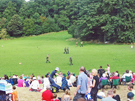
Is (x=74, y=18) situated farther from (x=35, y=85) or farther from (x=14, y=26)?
(x=35, y=85)

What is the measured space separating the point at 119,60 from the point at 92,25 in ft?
69.8

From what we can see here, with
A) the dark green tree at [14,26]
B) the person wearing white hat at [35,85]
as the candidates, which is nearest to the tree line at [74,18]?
the dark green tree at [14,26]

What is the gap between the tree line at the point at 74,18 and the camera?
47.1 m

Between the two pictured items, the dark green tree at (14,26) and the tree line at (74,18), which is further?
the dark green tree at (14,26)

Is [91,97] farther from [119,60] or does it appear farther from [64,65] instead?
[119,60]

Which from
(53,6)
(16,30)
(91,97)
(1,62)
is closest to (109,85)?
(91,97)

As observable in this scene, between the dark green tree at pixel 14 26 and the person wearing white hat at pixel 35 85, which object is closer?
the person wearing white hat at pixel 35 85

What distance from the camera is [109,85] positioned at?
43.7ft

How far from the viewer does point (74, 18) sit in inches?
3671

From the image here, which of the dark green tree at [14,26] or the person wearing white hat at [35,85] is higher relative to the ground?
the dark green tree at [14,26]

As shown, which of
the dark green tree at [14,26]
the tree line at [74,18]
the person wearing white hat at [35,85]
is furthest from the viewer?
the dark green tree at [14,26]

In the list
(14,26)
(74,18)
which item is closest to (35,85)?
(14,26)

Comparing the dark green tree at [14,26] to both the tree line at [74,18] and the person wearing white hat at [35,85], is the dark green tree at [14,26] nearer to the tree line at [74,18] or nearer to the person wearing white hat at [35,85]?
the tree line at [74,18]

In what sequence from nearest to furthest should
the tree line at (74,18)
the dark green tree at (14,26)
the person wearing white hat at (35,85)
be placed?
the person wearing white hat at (35,85)
the tree line at (74,18)
the dark green tree at (14,26)
